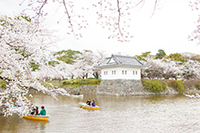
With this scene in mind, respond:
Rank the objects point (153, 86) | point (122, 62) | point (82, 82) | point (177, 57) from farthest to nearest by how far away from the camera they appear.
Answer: point (177, 57) → point (82, 82) → point (153, 86) → point (122, 62)

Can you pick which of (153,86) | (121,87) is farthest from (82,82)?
(153,86)

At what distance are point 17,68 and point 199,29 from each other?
660cm

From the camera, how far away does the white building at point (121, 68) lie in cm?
2358

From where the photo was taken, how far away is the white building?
2358 centimetres

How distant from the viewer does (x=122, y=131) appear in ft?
25.4

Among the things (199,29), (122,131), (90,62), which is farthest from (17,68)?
(90,62)

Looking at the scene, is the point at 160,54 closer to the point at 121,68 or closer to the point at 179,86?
the point at 179,86

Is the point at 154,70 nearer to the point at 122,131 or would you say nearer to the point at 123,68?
the point at 123,68

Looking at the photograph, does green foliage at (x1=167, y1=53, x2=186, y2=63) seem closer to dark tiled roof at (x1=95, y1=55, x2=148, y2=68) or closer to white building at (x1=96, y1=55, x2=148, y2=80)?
dark tiled roof at (x1=95, y1=55, x2=148, y2=68)

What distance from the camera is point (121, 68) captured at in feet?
77.6

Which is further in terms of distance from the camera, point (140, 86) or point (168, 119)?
point (140, 86)

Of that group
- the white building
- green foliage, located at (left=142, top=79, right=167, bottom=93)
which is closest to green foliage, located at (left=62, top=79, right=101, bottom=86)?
the white building

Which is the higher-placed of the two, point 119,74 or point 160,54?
point 160,54

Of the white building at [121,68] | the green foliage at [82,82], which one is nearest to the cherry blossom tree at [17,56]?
the white building at [121,68]
